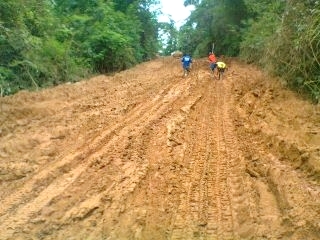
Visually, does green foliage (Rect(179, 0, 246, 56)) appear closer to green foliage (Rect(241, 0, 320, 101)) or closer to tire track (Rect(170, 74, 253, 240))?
green foliage (Rect(241, 0, 320, 101))

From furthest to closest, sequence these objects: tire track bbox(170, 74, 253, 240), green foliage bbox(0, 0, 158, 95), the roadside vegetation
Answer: green foliage bbox(0, 0, 158, 95), the roadside vegetation, tire track bbox(170, 74, 253, 240)

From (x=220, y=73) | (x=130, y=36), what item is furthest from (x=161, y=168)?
(x=130, y=36)

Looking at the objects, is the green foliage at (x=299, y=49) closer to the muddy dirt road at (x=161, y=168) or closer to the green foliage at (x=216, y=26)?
the muddy dirt road at (x=161, y=168)

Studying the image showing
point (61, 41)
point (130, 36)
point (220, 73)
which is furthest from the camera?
point (130, 36)

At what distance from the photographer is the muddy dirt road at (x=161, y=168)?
17.5 feet

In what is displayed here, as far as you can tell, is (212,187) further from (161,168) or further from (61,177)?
(61,177)

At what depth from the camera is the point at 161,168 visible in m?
7.01

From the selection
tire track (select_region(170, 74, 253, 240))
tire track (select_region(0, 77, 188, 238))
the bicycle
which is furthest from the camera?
the bicycle

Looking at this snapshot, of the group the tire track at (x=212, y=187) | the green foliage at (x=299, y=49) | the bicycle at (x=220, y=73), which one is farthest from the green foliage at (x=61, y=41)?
the green foliage at (x=299, y=49)

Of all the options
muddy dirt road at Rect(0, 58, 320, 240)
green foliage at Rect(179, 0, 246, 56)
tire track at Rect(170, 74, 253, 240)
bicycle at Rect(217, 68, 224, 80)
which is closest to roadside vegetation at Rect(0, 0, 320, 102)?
green foliage at Rect(179, 0, 246, 56)

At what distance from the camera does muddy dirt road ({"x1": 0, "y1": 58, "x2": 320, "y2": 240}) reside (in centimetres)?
532

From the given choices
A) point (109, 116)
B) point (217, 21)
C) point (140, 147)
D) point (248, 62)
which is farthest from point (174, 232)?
point (217, 21)

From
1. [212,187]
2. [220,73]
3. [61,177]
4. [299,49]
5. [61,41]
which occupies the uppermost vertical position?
[299,49]

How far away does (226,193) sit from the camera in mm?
6133
